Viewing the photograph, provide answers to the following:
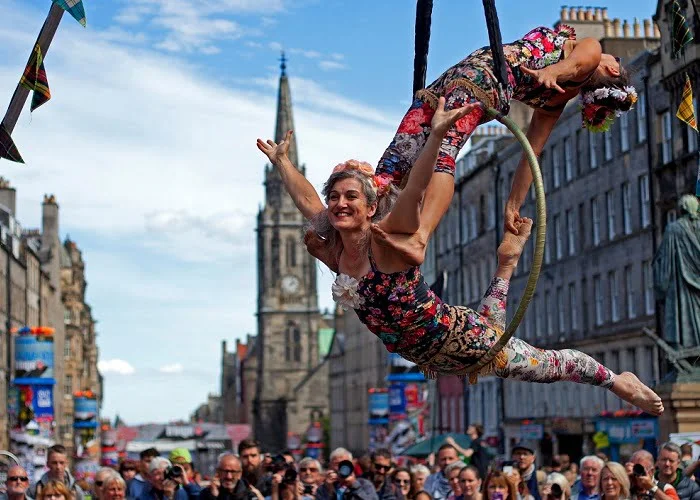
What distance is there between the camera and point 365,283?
28.3ft

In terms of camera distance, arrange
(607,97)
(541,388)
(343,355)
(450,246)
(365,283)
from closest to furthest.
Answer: (365,283), (607,97), (541,388), (450,246), (343,355)

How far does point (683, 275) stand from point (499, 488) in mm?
8881

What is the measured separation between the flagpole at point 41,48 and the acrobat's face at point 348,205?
8.42ft

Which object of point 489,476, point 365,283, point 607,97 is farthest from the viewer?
point 489,476

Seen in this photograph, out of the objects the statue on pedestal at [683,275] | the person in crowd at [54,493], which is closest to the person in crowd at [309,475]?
the person in crowd at [54,493]

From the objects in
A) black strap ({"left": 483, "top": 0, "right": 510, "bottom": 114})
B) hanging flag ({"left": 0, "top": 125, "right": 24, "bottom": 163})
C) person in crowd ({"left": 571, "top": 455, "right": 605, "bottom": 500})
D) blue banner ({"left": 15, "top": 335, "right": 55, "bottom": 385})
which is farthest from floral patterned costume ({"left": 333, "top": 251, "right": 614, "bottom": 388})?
blue banner ({"left": 15, "top": 335, "right": 55, "bottom": 385})

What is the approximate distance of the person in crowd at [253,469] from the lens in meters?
15.2

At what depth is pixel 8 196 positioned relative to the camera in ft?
260

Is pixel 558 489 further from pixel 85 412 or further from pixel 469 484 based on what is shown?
pixel 85 412

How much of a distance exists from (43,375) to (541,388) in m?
22.8

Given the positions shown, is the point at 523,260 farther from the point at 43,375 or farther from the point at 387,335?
the point at 387,335

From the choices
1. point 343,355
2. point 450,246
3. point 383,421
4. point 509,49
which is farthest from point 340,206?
point 343,355

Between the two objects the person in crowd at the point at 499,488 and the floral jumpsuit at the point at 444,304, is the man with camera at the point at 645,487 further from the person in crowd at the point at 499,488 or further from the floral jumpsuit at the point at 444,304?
the floral jumpsuit at the point at 444,304

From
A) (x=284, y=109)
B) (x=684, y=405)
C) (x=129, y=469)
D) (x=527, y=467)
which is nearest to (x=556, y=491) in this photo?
(x=527, y=467)
